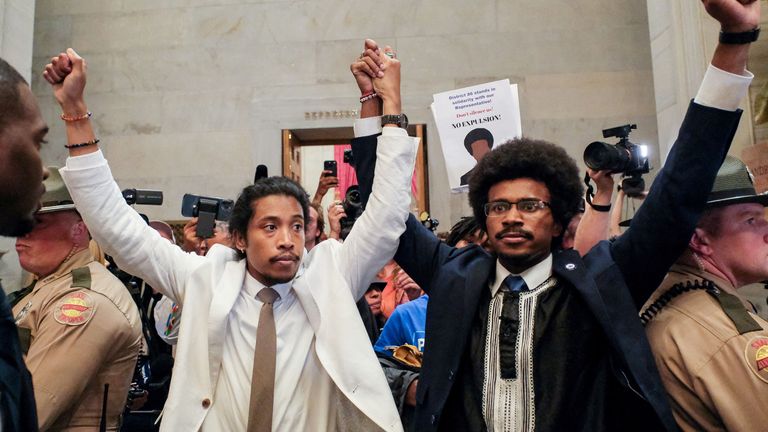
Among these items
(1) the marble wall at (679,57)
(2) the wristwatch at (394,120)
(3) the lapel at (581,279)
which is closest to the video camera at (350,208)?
(2) the wristwatch at (394,120)

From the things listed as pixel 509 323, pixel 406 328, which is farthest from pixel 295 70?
pixel 509 323

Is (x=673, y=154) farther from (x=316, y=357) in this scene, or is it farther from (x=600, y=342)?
(x=316, y=357)

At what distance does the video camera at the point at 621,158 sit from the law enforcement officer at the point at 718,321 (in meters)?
0.38

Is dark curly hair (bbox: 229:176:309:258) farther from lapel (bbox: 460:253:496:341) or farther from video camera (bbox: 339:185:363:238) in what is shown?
video camera (bbox: 339:185:363:238)

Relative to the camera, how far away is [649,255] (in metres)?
1.88

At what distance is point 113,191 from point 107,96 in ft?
20.3

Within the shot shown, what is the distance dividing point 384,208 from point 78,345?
4.41 feet

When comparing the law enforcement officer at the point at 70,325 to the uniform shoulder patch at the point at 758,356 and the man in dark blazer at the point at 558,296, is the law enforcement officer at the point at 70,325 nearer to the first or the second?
the man in dark blazer at the point at 558,296

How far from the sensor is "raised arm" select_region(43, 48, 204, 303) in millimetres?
2199

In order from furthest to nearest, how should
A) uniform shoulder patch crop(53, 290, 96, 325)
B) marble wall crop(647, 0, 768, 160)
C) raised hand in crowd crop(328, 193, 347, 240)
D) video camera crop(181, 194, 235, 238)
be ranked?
marble wall crop(647, 0, 768, 160) → raised hand in crowd crop(328, 193, 347, 240) → video camera crop(181, 194, 235, 238) → uniform shoulder patch crop(53, 290, 96, 325)

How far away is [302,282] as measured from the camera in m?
2.37

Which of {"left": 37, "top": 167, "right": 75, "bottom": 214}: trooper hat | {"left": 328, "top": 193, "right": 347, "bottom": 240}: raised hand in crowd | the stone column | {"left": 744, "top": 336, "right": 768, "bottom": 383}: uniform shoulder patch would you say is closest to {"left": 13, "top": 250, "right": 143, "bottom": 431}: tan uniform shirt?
{"left": 37, "top": 167, "right": 75, "bottom": 214}: trooper hat

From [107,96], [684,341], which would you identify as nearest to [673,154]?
[684,341]

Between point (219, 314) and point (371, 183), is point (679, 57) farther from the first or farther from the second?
point (219, 314)
